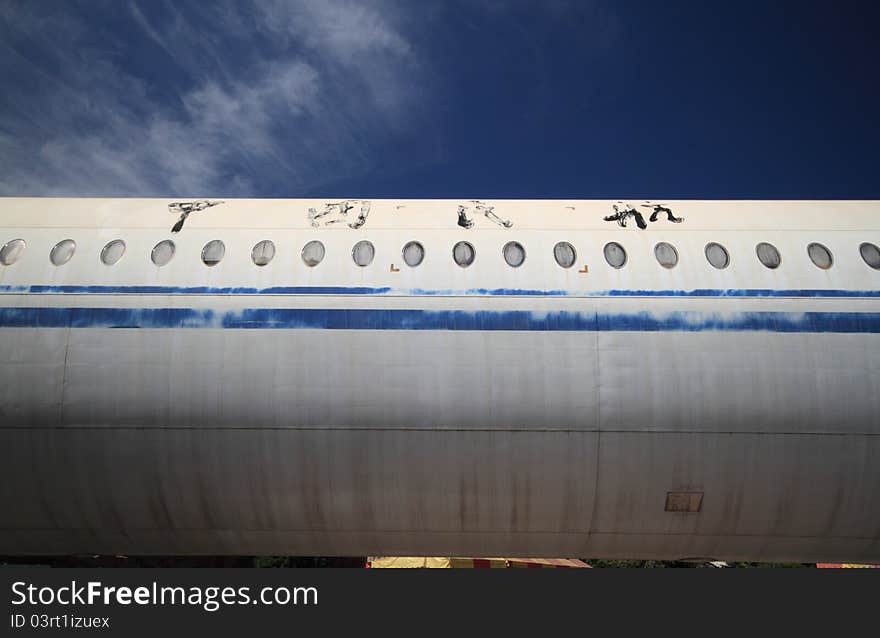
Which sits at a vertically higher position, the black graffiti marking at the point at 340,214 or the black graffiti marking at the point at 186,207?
the black graffiti marking at the point at 186,207

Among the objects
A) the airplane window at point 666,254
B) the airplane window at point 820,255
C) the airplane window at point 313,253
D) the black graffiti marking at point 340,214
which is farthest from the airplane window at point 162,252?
the airplane window at point 820,255

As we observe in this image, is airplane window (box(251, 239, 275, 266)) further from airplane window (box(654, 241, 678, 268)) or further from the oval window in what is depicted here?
airplane window (box(654, 241, 678, 268))

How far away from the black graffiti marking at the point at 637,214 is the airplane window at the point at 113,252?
279 inches

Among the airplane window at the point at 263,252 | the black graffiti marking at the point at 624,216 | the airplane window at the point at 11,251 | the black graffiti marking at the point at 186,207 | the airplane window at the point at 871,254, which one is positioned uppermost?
the black graffiti marking at the point at 186,207

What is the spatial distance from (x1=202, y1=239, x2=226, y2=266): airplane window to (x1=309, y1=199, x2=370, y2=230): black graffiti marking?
4.43ft

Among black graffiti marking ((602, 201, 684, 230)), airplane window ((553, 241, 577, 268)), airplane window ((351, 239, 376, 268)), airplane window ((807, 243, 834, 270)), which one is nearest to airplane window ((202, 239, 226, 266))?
airplane window ((351, 239, 376, 268))

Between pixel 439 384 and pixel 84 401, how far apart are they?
15.4ft

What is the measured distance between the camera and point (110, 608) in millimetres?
A: 7297

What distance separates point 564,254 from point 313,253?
11.7 feet

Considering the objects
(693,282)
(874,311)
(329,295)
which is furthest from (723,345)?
(329,295)

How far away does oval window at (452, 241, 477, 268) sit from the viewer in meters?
8.27

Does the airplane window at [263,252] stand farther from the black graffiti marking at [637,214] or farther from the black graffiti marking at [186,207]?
the black graffiti marking at [637,214]

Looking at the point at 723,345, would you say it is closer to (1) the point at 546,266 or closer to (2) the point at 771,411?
(2) the point at 771,411

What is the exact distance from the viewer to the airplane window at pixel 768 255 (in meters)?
8.27
